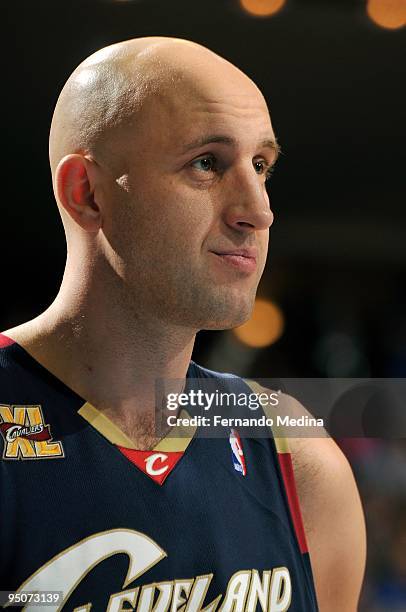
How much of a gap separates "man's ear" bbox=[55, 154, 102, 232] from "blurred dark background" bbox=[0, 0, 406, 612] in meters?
0.19

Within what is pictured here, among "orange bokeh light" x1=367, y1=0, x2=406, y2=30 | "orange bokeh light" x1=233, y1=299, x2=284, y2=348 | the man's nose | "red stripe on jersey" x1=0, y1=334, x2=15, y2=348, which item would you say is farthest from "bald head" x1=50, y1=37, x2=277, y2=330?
"orange bokeh light" x1=367, y1=0, x2=406, y2=30

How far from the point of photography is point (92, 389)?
1.20 meters

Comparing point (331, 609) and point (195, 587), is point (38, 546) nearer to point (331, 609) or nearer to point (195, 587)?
point (195, 587)

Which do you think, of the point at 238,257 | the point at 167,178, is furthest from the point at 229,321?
the point at 167,178

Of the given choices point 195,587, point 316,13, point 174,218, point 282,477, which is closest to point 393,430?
point 282,477

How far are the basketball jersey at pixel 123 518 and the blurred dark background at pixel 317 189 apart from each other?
0.68 ft

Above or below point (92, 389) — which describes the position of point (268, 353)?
above

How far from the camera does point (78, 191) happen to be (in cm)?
Answer: 119

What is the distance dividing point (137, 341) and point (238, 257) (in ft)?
0.61

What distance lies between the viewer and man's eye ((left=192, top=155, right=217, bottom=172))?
3.77ft

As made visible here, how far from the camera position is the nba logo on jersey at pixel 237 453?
1.29 meters

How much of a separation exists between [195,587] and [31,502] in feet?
0.85

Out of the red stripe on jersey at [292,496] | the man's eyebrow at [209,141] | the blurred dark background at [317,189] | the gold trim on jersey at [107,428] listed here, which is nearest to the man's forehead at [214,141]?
the man's eyebrow at [209,141]

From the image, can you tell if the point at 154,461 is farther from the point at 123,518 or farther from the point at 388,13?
the point at 388,13
